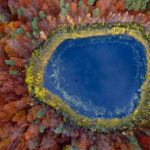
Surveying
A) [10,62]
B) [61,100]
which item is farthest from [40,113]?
[10,62]

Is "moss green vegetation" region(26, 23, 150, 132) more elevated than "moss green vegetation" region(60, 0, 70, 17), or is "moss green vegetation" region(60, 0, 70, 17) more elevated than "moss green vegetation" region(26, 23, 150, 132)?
"moss green vegetation" region(60, 0, 70, 17)

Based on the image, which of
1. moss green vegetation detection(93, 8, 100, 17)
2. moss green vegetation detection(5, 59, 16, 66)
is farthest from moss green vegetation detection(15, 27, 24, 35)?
moss green vegetation detection(93, 8, 100, 17)

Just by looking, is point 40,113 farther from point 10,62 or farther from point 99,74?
point 99,74

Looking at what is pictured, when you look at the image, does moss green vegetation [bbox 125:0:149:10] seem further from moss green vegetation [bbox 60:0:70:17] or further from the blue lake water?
moss green vegetation [bbox 60:0:70:17]

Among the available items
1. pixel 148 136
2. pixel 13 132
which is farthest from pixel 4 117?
pixel 148 136

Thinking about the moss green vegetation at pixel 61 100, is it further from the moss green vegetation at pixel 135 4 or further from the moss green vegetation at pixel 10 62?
the moss green vegetation at pixel 135 4

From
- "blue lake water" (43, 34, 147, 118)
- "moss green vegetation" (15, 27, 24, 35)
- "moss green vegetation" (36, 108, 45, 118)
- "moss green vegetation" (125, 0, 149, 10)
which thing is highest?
"moss green vegetation" (125, 0, 149, 10)
